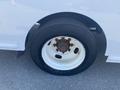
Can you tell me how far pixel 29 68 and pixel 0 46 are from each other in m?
0.47

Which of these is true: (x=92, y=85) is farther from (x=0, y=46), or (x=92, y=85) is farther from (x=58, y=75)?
(x=0, y=46)

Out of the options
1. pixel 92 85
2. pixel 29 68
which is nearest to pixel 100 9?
pixel 92 85

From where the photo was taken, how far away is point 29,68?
3.45 metres

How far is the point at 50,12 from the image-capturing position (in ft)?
9.68

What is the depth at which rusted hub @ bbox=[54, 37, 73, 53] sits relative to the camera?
3.16m

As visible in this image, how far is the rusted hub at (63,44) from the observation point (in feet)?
10.4

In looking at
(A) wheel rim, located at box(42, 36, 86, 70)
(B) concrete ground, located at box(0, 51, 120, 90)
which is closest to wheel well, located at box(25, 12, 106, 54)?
(A) wheel rim, located at box(42, 36, 86, 70)

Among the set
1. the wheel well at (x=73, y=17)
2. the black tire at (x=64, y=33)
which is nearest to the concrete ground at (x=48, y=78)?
the black tire at (x=64, y=33)

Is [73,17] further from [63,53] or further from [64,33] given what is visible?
[63,53]

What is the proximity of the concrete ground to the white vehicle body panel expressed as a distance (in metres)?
0.46

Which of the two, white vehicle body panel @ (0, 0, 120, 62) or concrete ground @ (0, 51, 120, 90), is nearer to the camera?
white vehicle body panel @ (0, 0, 120, 62)

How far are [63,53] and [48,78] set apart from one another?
33 cm

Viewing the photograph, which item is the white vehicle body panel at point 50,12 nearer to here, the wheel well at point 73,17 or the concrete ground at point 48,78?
the wheel well at point 73,17

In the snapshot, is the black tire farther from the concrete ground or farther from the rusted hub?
the concrete ground
